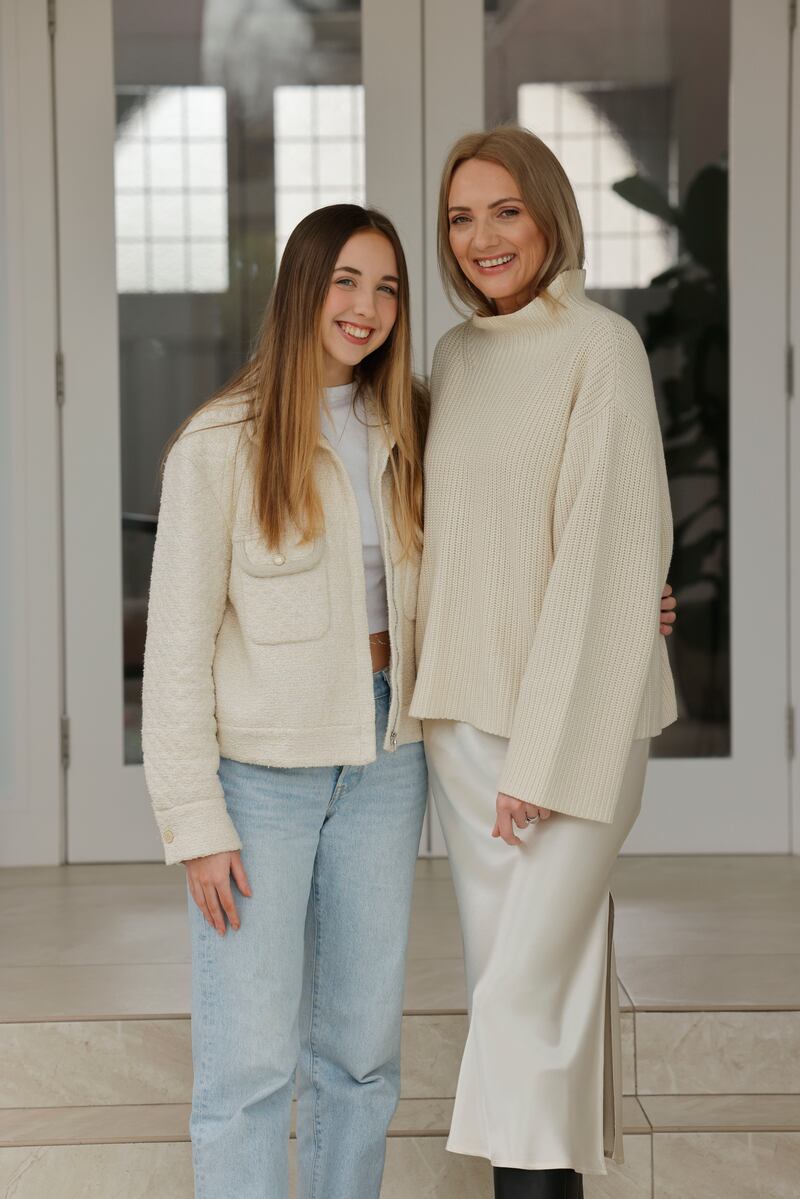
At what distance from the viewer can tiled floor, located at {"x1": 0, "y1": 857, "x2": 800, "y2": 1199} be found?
7.16 ft

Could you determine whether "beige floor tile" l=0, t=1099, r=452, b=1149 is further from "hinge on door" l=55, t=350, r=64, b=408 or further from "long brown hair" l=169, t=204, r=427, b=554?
"hinge on door" l=55, t=350, r=64, b=408

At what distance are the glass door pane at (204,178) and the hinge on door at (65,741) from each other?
0.18 metres

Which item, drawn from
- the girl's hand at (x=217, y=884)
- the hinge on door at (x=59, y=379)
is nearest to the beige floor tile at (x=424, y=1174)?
the girl's hand at (x=217, y=884)

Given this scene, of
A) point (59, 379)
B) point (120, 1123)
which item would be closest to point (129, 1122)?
point (120, 1123)

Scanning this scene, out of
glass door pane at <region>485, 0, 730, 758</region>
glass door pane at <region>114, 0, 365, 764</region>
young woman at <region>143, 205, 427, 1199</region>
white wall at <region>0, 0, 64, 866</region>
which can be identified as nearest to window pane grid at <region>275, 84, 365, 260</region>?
glass door pane at <region>114, 0, 365, 764</region>

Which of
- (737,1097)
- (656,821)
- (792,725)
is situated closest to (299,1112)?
(737,1097)

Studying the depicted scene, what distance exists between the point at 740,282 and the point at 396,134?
3.18 feet

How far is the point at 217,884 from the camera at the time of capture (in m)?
1.66

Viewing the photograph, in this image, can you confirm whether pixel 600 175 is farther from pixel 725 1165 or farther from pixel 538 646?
pixel 725 1165

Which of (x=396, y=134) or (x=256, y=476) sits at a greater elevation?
(x=396, y=134)

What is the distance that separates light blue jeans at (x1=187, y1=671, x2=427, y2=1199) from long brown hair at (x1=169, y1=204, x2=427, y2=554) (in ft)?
0.86

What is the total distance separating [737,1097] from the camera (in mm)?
2307

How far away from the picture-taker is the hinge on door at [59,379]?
3.39 m

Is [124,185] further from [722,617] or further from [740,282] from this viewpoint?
[722,617]
